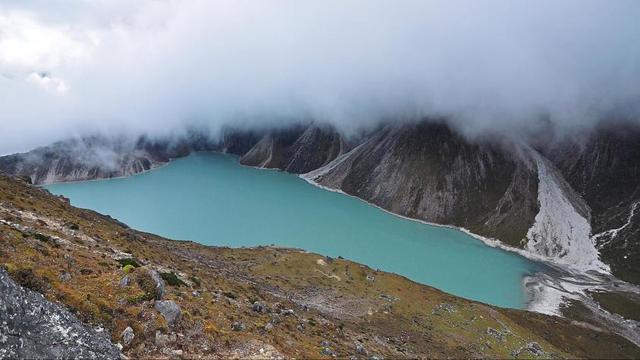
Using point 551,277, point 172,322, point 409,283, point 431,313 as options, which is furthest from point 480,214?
point 172,322

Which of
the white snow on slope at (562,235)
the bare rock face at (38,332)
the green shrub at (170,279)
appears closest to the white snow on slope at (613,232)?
the white snow on slope at (562,235)

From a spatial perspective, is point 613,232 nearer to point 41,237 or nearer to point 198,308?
point 198,308

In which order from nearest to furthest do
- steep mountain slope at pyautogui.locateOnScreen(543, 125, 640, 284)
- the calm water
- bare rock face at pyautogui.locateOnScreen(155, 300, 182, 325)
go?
bare rock face at pyautogui.locateOnScreen(155, 300, 182, 325) → the calm water → steep mountain slope at pyautogui.locateOnScreen(543, 125, 640, 284)

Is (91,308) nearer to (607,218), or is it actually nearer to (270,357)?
(270,357)

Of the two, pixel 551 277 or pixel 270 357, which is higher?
pixel 270 357

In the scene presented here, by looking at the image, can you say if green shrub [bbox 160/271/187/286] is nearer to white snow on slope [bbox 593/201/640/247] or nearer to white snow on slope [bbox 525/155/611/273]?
white snow on slope [bbox 525/155/611/273]

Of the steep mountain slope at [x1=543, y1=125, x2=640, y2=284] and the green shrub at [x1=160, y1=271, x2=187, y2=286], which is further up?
the green shrub at [x1=160, y1=271, x2=187, y2=286]

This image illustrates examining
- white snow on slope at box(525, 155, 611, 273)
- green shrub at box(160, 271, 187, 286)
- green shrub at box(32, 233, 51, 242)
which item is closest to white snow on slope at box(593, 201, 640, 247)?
white snow on slope at box(525, 155, 611, 273)
